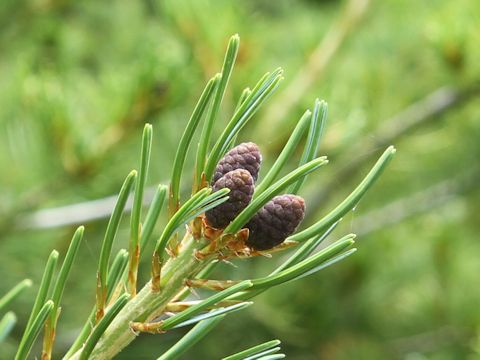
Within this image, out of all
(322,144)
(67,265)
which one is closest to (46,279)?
(67,265)

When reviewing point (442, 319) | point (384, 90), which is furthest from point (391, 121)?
point (442, 319)

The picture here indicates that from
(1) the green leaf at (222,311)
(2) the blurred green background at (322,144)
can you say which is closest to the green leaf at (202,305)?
(1) the green leaf at (222,311)

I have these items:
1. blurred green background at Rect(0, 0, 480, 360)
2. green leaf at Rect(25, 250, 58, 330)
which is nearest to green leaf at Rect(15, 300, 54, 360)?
green leaf at Rect(25, 250, 58, 330)

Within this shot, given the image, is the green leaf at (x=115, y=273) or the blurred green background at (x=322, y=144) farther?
the blurred green background at (x=322, y=144)

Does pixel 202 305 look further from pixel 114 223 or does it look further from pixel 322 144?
pixel 322 144

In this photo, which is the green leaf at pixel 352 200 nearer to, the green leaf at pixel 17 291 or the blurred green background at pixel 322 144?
the green leaf at pixel 17 291

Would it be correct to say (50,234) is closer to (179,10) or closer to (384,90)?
(179,10)

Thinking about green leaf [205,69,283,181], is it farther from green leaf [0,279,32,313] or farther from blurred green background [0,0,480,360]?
blurred green background [0,0,480,360]
